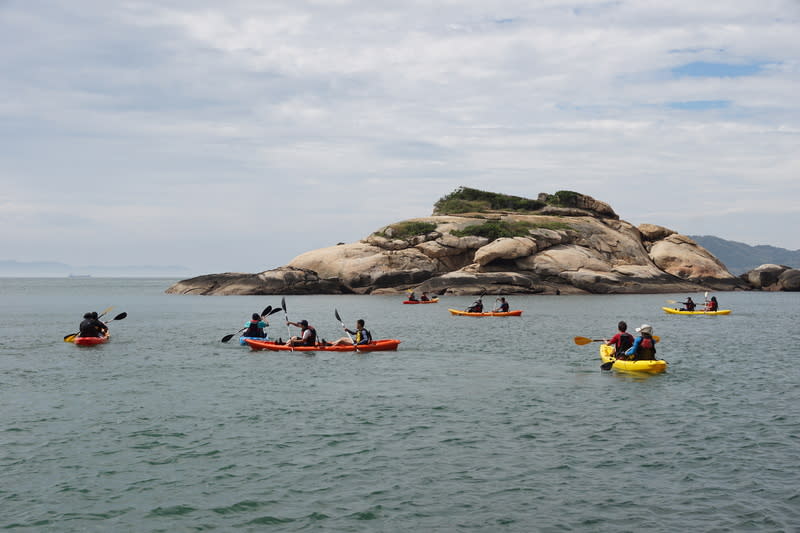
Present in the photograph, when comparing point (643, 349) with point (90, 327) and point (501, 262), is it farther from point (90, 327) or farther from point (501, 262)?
point (501, 262)

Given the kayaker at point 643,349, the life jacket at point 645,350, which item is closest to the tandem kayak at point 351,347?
the kayaker at point 643,349

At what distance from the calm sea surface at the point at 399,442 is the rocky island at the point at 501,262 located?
46.1 metres

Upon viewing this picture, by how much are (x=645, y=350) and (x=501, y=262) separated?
55.0 meters

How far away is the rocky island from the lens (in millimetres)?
73875

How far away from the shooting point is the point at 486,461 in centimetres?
1208

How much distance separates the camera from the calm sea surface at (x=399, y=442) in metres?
9.71

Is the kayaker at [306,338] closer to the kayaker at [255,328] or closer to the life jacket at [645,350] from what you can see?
the kayaker at [255,328]

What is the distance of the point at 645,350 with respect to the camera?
21500mm

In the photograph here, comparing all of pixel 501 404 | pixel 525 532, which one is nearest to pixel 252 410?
pixel 501 404

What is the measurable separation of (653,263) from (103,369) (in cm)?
7268

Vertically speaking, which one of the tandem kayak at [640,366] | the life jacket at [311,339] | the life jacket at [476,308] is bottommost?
the tandem kayak at [640,366]

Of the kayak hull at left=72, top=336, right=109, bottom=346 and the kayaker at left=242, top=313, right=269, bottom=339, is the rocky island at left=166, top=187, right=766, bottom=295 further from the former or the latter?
the kayak hull at left=72, top=336, right=109, bottom=346

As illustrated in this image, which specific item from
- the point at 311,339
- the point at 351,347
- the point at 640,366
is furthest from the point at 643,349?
the point at 311,339

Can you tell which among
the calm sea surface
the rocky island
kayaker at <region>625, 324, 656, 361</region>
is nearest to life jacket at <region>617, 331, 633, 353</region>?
kayaker at <region>625, 324, 656, 361</region>
